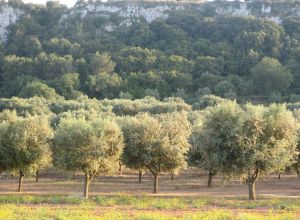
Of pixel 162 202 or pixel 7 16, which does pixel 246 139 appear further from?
pixel 7 16

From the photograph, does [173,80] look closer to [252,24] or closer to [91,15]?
[252,24]

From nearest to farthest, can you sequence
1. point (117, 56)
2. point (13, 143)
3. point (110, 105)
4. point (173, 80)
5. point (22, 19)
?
point (13, 143), point (110, 105), point (173, 80), point (117, 56), point (22, 19)

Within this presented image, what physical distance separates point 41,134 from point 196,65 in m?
89.5

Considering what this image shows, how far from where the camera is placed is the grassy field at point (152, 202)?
27.3 metres

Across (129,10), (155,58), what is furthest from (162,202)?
(129,10)

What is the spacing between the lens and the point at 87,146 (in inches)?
1703

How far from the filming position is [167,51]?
486 feet

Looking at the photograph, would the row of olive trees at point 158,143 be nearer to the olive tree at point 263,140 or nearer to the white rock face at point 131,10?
the olive tree at point 263,140

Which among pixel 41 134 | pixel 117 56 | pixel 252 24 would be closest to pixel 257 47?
pixel 252 24

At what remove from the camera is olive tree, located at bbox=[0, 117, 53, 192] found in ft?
163

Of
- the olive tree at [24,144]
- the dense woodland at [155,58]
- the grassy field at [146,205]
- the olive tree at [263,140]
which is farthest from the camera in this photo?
the dense woodland at [155,58]

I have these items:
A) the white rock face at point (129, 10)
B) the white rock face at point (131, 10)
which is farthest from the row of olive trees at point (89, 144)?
the white rock face at point (129, 10)

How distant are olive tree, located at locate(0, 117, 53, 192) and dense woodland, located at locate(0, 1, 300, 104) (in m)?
63.2

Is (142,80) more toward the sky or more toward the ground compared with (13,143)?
more toward the sky
